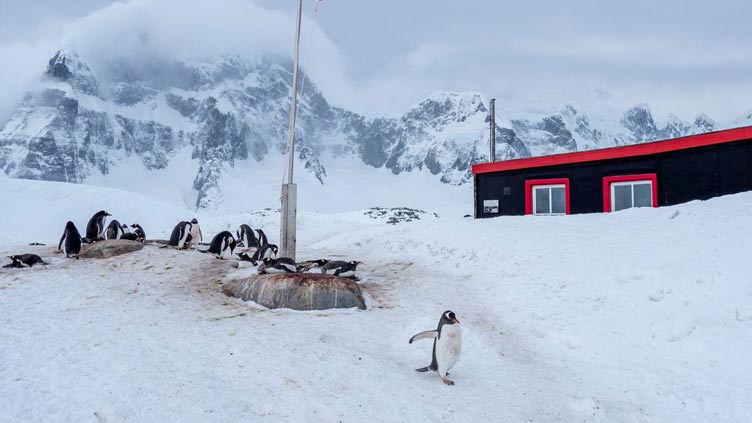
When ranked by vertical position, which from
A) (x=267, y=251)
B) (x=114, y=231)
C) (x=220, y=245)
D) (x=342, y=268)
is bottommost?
(x=342, y=268)

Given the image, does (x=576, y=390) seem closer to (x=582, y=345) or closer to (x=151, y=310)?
(x=582, y=345)

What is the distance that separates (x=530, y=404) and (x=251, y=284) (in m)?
6.27

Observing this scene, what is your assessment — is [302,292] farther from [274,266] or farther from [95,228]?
[95,228]

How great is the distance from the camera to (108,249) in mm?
14047

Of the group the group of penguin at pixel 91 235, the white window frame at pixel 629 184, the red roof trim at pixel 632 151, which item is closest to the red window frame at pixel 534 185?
the red roof trim at pixel 632 151

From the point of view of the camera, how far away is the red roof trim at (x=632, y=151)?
603 inches

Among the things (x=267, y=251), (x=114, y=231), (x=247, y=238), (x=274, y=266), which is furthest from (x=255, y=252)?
(x=114, y=231)

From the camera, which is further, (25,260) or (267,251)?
(267,251)

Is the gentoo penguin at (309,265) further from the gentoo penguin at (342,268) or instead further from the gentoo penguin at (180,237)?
the gentoo penguin at (180,237)

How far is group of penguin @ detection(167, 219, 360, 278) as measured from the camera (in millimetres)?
11836

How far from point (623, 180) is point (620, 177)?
6.0 inches

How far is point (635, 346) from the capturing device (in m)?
8.05

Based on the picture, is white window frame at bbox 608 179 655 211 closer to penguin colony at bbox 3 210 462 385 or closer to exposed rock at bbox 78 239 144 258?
penguin colony at bbox 3 210 462 385

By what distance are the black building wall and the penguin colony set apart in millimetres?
9996
